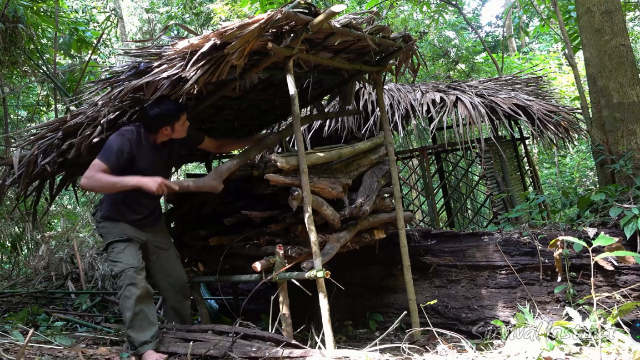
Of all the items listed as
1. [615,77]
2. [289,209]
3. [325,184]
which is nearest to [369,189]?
[325,184]

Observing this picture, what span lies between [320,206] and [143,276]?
1.34 metres

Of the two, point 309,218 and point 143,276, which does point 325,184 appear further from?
point 143,276

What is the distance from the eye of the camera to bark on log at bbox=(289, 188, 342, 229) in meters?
3.57

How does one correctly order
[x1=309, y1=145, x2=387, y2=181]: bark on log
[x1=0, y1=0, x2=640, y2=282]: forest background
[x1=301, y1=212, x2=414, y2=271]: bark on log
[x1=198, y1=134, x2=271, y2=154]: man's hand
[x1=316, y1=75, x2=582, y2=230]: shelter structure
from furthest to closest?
[x1=316, y1=75, x2=582, y2=230]: shelter structure, [x1=0, y1=0, x2=640, y2=282]: forest background, [x1=198, y1=134, x2=271, y2=154]: man's hand, [x1=309, y1=145, x2=387, y2=181]: bark on log, [x1=301, y1=212, x2=414, y2=271]: bark on log

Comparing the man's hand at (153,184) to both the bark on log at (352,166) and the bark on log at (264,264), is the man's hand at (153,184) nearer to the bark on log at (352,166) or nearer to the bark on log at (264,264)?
the bark on log at (264,264)

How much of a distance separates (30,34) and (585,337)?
6.00 m

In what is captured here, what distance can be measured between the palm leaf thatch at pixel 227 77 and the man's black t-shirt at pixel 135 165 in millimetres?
306

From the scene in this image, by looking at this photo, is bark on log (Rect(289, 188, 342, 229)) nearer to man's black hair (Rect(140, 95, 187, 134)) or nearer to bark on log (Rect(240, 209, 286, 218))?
bark on log (Rect(240, 209, 286, 218))

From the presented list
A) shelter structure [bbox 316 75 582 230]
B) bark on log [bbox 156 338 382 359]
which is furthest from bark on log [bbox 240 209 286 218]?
shelter structure [bbox 316 75 582 230]

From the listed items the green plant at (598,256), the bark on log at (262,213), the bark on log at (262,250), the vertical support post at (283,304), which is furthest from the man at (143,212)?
the green plant at (598,256)

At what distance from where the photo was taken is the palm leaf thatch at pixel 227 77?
3.21 metres

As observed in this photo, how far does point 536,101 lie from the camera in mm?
6305

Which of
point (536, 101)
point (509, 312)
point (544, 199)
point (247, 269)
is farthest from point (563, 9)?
point (247, 269)

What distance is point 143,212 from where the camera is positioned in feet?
12.3
